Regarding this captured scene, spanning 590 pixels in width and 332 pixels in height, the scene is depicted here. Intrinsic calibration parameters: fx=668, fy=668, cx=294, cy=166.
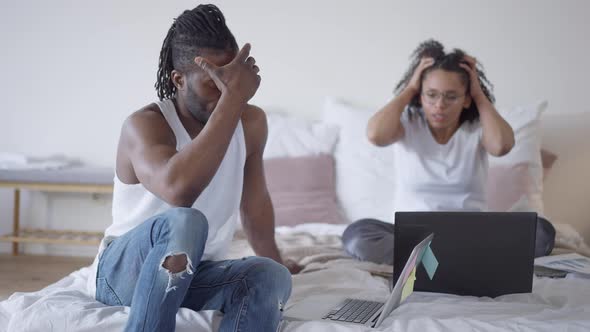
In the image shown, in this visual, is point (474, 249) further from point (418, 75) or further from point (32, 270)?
point (32, 270)

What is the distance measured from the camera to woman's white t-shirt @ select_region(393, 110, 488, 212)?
87.6 inches

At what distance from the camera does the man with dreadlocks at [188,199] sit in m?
1.21

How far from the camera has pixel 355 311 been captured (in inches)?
56.4

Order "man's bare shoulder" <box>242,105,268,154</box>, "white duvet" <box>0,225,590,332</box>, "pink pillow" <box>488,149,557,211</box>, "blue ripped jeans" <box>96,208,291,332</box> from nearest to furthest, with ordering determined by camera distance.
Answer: "blue ripped jeans" <box>96,208,291,332</box>
"white duvet" <box>0,225,590,332</box>
"man's bare shoulder" <box>242,105,268,154</box>
"pink pillow" <box>488,149,557,211</box>

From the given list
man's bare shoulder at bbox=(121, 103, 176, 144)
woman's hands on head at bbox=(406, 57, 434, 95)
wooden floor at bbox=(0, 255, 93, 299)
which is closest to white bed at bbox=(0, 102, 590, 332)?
man's bare shoulder at bbox=(121, 103, 176, 144)

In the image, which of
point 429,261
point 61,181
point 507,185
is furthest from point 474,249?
point 61,181

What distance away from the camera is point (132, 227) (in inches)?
58.7

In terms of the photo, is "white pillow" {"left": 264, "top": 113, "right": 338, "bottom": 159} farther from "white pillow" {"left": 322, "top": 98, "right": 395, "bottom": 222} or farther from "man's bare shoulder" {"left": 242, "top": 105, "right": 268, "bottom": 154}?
"man's bare shoulder" {"left": 242, "top": 105, "right": 268, "bottom": 154}

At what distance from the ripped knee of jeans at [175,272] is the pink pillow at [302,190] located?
1415mm

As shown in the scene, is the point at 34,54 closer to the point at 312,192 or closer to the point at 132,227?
the point at 312,192

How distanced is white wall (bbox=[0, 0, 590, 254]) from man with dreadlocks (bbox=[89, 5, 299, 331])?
5.00 ft

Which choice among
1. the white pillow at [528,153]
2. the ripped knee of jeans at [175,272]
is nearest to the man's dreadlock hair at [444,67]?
the white pillow at [528,153]

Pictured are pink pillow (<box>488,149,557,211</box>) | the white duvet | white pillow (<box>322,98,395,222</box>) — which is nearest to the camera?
the white duvet

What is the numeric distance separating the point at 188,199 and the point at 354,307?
450mm
